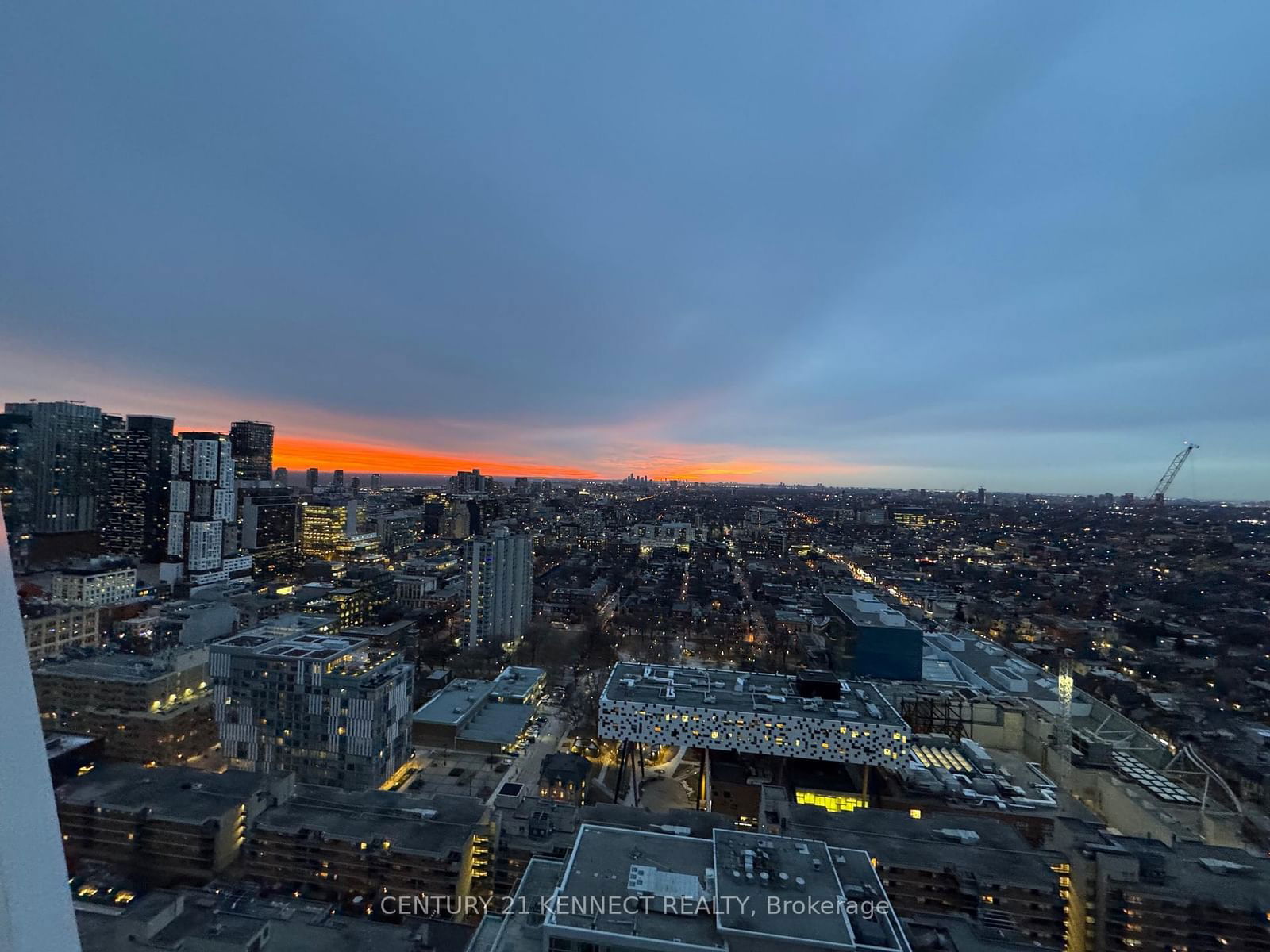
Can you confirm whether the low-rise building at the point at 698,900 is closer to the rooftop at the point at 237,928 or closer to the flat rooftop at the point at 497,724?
the rooftop at the point at 237,928

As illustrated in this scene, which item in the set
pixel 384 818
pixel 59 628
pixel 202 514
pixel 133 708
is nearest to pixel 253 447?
pixel 202 514

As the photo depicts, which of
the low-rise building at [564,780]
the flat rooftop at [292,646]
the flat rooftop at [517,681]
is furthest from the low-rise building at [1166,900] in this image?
the flat rooftop at [292,646]

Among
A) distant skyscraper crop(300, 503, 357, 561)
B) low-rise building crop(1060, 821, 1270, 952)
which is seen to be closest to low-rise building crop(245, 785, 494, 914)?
low-rise building crop(1060, 821, 1270, 952)

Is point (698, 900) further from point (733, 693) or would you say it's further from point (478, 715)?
point (478, 715)

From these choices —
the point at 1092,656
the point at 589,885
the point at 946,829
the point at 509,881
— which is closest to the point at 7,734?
the point at 589,885

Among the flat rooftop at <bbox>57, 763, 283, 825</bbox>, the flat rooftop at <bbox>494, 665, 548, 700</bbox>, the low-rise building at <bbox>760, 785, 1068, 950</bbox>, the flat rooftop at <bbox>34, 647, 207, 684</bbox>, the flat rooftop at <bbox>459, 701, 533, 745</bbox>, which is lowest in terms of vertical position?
the flat rooftop at <bbox>459, 701, 533, 745</bbox>

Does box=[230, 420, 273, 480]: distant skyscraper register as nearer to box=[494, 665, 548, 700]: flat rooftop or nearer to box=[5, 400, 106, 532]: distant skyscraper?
box=[5, 400, 106, 532]: distant skyscraper

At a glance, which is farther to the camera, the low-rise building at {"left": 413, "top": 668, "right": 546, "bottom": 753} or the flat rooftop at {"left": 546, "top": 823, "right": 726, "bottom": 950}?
the low-rise building at {"left": 413, "top": 668, "right": 546, "bottom": 753}
